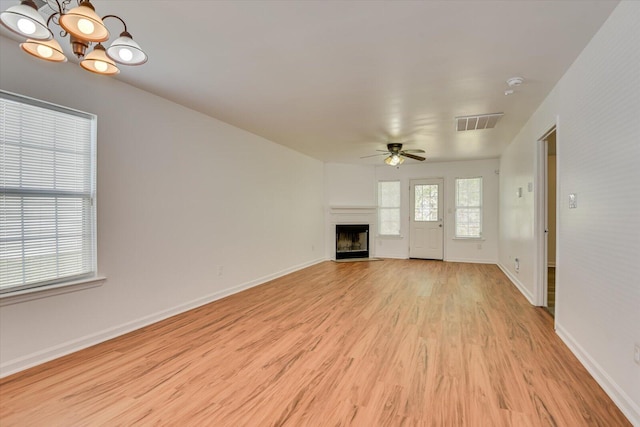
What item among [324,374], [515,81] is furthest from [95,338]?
A: [515,81]

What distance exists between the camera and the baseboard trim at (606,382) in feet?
5.85

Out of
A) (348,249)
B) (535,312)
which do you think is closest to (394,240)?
(348,249)

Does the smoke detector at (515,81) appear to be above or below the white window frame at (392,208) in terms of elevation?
above

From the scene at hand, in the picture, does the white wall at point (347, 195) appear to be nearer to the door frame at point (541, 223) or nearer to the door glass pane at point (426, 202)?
the door glass pane at point (426, 202)

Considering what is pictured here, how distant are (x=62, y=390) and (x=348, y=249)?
20.9 feet

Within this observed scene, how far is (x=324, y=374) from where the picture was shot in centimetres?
235

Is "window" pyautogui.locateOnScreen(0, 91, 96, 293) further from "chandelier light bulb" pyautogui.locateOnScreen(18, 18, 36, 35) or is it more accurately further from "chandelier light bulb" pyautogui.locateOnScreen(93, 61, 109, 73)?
"chandelier light bulb" pyautogui.locateOnScreen(18, 18, 36, 35)

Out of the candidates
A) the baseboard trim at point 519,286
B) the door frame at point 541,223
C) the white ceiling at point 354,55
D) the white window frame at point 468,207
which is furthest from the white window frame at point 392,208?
the door frame at point 541,223

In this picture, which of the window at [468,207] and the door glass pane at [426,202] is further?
the door glass pane at [426,202]

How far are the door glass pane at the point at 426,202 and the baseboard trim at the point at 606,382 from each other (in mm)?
5149

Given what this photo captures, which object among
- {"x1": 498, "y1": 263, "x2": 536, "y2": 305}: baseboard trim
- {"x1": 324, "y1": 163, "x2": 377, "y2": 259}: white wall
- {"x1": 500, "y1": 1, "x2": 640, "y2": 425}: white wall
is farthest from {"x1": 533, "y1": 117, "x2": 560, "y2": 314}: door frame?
{"x1": 324, "y1": 163, "x2": 377, "y2": 259}: white wall

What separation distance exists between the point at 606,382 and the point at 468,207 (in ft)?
19.2

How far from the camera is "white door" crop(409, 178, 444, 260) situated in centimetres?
779

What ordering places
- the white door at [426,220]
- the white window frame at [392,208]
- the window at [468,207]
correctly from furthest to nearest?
the white window frame at [392,208] < the white door at [426,220] < the window at [468,207]
